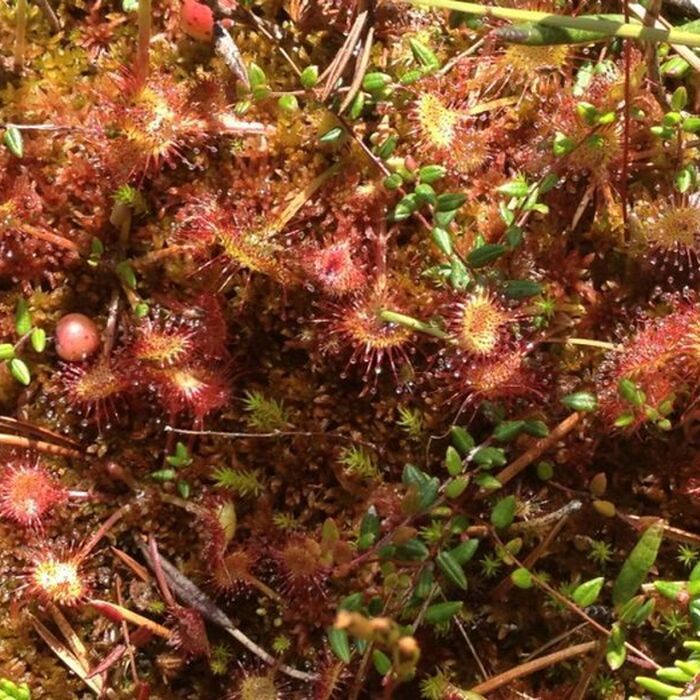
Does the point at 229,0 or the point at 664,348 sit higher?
the point at 229,0

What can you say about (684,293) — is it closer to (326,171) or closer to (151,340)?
(326,171)

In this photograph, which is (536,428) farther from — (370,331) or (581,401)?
(370,331)

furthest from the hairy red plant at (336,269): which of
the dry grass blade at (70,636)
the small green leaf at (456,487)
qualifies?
the dry grass blade at (70,636)

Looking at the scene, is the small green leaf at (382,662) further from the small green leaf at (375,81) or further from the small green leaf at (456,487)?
the small green leaf at (375,81)

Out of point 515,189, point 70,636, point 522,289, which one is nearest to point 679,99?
point 515,189

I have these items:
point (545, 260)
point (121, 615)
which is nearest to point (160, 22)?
point (545, 260)

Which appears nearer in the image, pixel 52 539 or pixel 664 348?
pixel 664 348
